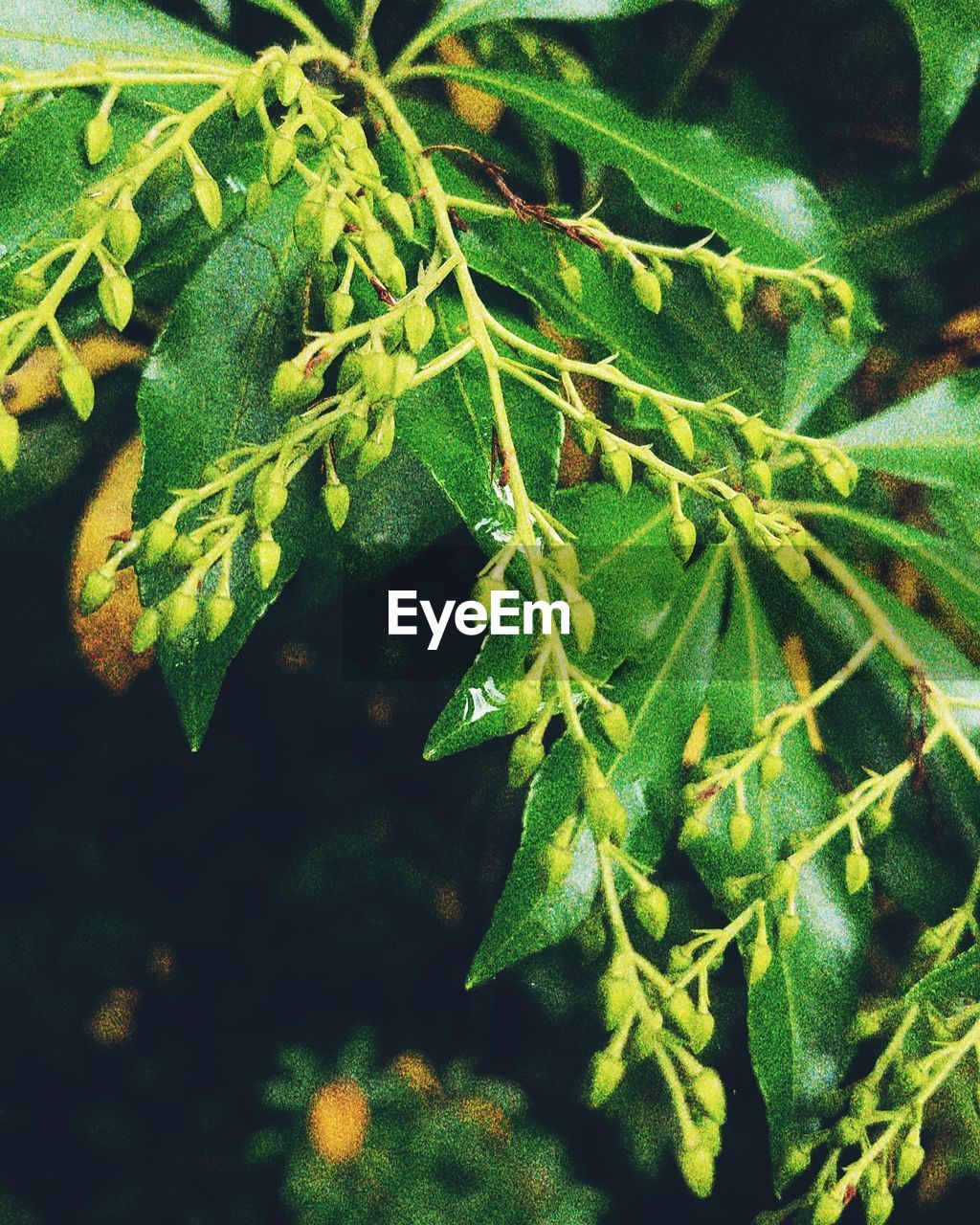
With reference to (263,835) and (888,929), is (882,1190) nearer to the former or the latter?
(888,929)

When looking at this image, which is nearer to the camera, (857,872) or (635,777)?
(857,872)

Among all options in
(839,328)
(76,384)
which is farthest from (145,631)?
(839,328)

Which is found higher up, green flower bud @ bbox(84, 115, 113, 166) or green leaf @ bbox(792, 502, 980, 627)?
green flower bud @ bbox(84, 115, 113, 166)

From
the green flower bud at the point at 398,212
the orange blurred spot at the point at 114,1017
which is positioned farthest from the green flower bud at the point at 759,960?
the orange blurred spot at the point at 114,1017

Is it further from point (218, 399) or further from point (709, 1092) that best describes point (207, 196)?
point (709, 1092)

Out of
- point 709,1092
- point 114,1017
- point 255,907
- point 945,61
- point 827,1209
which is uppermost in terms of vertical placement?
point 945,61

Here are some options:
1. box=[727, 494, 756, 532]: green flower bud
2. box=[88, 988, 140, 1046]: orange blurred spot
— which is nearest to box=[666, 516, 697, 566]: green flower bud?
box=[727, 494, 756, 532]: green flower bud

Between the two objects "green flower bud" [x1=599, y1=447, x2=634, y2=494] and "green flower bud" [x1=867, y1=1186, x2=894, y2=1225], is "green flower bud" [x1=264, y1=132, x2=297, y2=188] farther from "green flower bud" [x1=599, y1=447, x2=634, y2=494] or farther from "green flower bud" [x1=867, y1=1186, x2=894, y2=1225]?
"green flower bud" [x1=867, y1=1186, x2=894, y2=1225]
